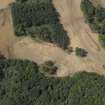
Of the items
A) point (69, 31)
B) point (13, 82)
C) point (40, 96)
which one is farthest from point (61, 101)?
point (69, 31)

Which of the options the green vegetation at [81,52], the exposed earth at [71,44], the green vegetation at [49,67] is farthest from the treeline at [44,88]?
the green vegetation at [81,52]

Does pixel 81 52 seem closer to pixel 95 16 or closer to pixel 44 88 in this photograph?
pixel 95 16

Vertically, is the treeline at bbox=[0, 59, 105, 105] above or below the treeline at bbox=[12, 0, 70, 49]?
below

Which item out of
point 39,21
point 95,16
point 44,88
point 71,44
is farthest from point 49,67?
point 95,16

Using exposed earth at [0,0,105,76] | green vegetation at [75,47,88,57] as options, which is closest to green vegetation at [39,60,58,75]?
exposed earth at [0,0,105,76]

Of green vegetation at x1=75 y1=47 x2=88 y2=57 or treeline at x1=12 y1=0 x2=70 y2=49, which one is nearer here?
green vegetation at x1=75 y1=47 x2=88 y2=57

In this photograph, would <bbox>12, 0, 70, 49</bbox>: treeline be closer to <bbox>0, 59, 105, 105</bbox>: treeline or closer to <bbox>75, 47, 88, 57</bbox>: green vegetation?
<bbox>75, 47, 88, 57</bbox>: green vegetation

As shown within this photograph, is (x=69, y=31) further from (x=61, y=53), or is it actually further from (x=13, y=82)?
(x=13, y=82)
